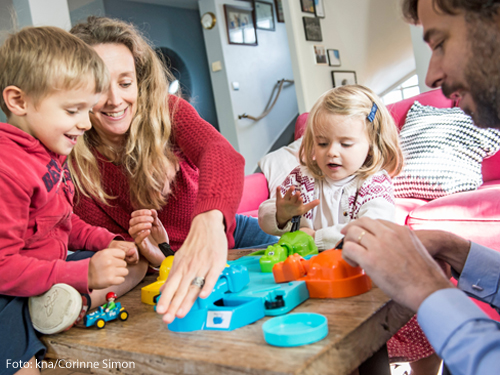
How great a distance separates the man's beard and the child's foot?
2.55 ft

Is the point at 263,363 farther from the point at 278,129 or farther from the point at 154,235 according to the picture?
the point at 278,129

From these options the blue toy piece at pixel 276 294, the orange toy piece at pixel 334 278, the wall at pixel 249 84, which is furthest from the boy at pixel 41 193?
the wall at pixel 249 84

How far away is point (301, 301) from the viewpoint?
0.75 meters

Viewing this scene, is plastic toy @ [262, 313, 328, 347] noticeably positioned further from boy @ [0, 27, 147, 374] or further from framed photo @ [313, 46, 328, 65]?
framed photo @ [313, 46, 328, 65]

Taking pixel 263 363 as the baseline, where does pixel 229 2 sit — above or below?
above

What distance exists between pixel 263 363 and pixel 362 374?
0.38m

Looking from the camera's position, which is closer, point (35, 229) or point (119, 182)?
point (35, 229)

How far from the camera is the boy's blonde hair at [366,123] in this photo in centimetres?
142

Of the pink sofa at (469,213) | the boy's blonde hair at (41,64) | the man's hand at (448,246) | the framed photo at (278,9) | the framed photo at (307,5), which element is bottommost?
the pink sofa at (469,213)

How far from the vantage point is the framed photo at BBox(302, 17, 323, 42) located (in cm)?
464

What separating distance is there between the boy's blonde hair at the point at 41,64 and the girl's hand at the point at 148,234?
35 centimetres

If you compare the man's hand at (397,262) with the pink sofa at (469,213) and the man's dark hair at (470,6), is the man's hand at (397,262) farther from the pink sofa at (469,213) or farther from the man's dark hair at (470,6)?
the pink sofa at (469,213)

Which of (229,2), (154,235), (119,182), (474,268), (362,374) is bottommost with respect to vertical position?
(362,374)

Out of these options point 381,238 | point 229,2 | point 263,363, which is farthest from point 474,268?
point 229,2
